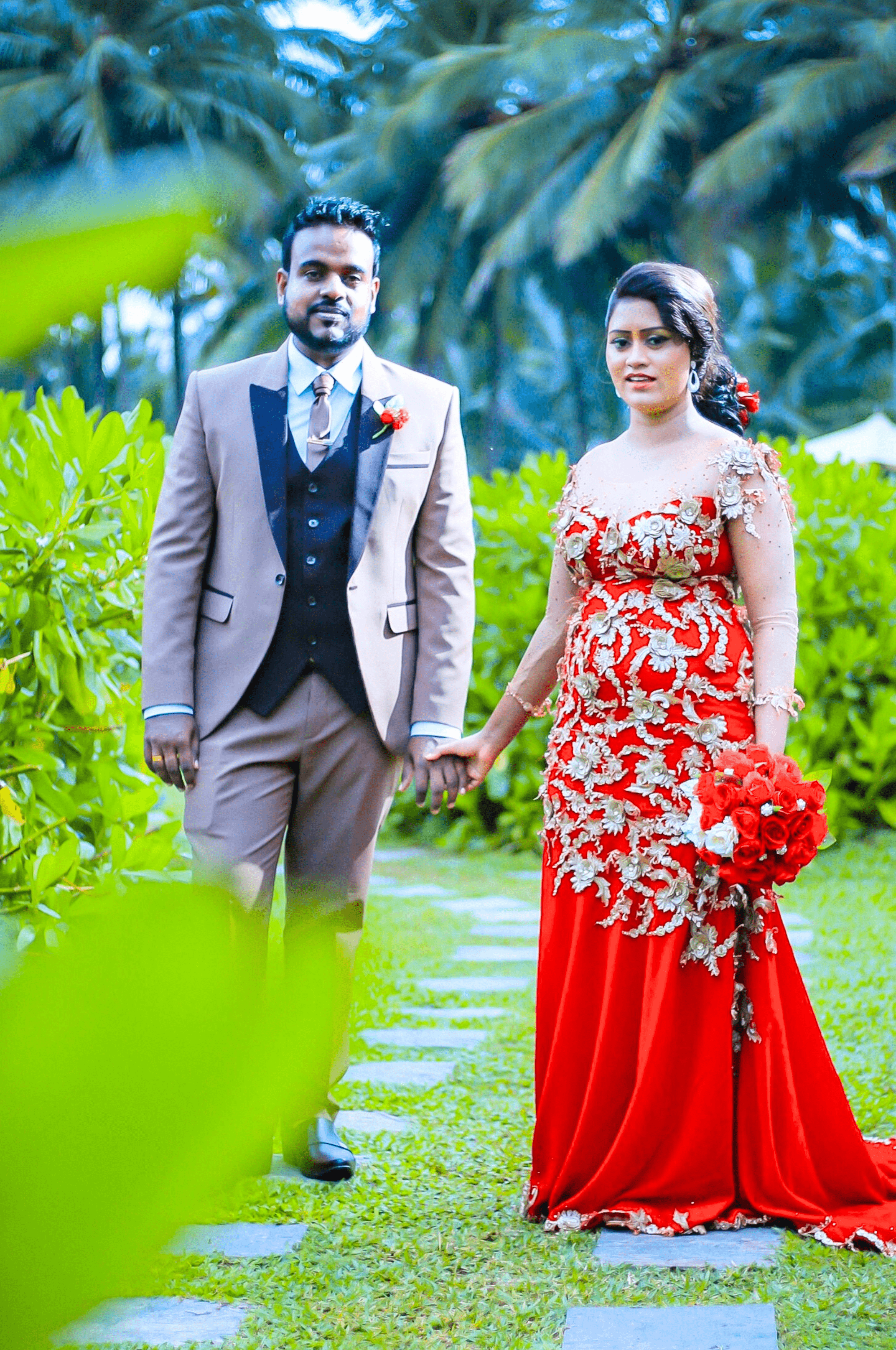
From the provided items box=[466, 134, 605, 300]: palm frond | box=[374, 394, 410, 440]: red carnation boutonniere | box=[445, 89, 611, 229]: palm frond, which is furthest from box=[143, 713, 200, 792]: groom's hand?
box=[466, 134, 605, 300]: palm frond

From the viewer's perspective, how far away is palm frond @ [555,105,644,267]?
821 inches

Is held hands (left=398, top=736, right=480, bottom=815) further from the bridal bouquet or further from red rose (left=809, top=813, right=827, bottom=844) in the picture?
red rose (left=809, top=813, right=827, bottom=844)

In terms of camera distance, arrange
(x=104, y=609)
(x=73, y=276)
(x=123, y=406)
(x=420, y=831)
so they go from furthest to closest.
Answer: (x=420, y=831)
(x=104, y=609)
(x=123, y=406)
(x=73, y=276)

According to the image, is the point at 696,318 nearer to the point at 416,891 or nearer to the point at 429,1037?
the point at 429,1037

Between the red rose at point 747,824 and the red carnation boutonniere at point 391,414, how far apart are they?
3.58ft

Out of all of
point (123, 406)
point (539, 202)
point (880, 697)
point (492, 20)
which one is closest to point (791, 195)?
point (539, 202)

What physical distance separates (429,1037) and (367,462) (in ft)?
6.40

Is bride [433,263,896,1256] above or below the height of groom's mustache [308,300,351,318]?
below

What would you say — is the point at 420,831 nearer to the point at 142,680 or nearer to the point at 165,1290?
the point at 142,680

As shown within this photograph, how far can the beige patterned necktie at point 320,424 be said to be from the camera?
2.99 m

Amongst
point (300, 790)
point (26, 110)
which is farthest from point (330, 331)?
point (26, 110)

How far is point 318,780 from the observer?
10.1 feet

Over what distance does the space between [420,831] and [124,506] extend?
4491 mm

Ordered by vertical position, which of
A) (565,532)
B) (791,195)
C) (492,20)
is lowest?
(565,532)
